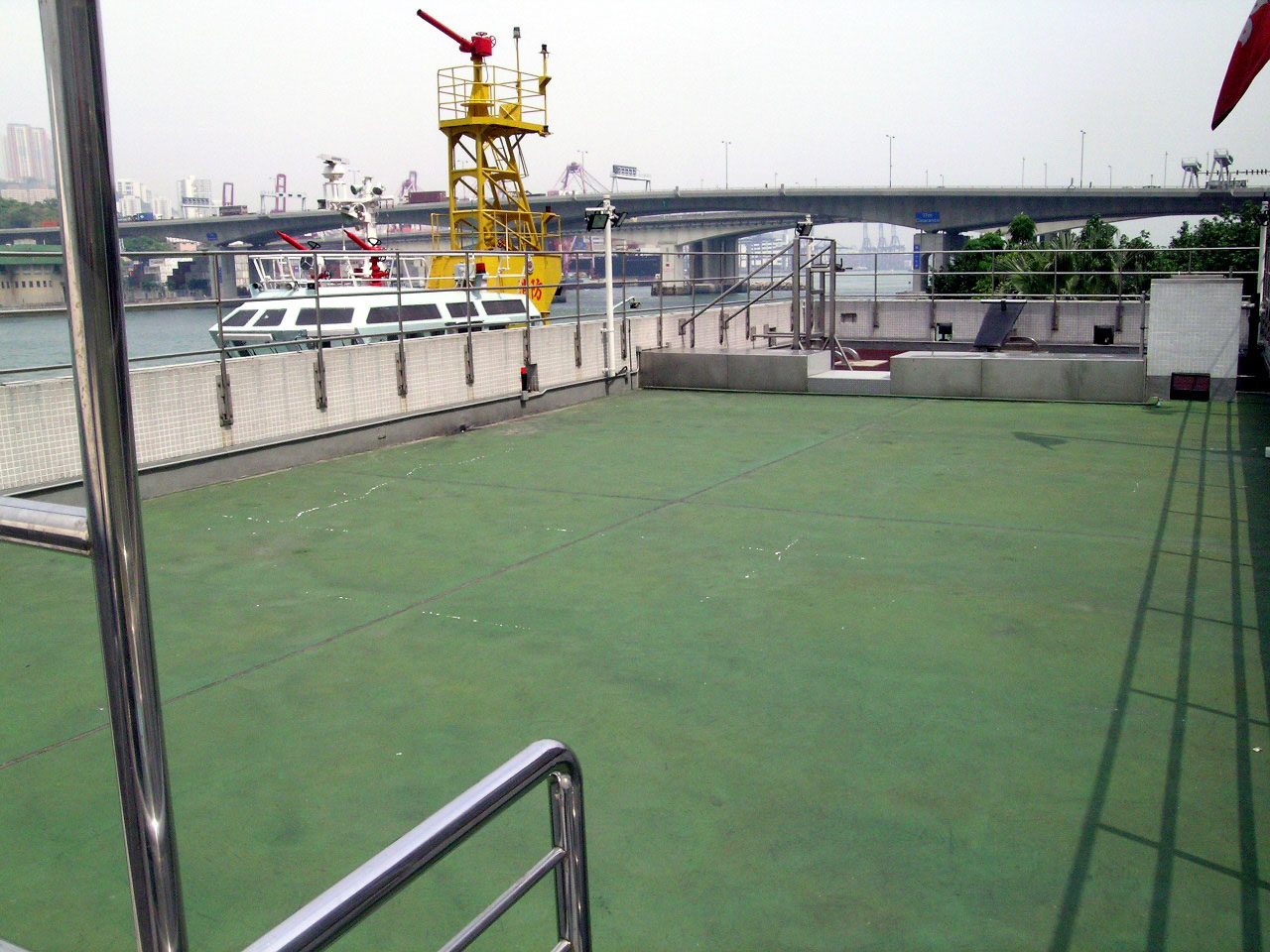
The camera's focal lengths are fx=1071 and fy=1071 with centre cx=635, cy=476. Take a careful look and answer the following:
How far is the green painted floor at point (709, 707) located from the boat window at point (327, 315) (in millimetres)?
6632

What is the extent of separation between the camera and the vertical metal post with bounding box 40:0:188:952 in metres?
0.97

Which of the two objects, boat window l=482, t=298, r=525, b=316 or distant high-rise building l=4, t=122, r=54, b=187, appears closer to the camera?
distant high-rise building l=4, t=122, r=54, b=187

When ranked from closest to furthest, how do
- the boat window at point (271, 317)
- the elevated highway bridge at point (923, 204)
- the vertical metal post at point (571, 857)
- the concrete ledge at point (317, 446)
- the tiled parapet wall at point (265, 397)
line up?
the vertical metal post at point (571, 857), the tiled parapet wall at point (265, 397), the concrete ledge at point (317, 446), the boat window at point (271, 317), the elevated highway bridge at point (923, 204)

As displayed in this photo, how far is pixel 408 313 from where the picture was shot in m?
16.6

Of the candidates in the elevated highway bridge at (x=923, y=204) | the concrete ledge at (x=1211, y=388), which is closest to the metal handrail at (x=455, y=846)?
the concrete ledge at (x=1211, y=388)

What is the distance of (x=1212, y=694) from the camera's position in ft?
16.1

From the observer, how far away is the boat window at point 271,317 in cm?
1597

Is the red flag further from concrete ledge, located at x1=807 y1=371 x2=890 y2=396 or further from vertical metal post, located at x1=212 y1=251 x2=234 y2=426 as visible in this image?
vertical metal post, located at x1=212 y1=251 x2=234 y2=426

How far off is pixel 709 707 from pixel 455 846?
11.5 feet

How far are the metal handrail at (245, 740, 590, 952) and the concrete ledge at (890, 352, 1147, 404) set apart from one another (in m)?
14.0

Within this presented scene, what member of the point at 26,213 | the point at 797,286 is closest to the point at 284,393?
the point at 797,286

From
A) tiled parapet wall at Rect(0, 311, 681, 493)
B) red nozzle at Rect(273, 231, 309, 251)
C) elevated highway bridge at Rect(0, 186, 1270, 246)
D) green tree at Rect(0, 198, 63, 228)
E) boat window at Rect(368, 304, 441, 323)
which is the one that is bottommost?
tiled parapet wall at Rect(0, 311, 681, 493)

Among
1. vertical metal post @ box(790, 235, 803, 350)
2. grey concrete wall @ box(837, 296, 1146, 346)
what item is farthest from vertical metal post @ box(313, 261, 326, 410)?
grey concrete wall @ box(837, 296, 1146, 346)

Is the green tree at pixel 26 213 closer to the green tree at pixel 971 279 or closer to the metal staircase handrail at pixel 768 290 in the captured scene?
the metal staircase handrail at pixel 768 290
